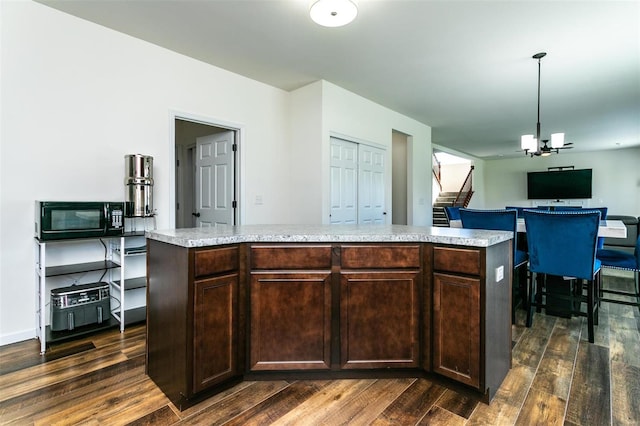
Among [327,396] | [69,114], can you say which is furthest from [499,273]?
[69,114]

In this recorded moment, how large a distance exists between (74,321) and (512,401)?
3097 millimetres

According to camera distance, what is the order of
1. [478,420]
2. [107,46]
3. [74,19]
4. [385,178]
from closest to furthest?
[478,420] → [74,19] → [107,46] → [385,178]

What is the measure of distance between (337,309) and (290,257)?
1.36 ft

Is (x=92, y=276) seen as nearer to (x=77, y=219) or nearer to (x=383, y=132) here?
(x=77, y=219)

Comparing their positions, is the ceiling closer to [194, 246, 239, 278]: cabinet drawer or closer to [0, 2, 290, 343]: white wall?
[0, 2, 290, 343]: white wall

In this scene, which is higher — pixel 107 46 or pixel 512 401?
pixel 107 46

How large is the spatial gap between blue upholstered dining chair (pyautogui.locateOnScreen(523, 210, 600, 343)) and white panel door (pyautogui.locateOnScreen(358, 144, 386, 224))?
230cm

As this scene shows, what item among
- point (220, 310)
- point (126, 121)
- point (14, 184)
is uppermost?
point (126, 121)

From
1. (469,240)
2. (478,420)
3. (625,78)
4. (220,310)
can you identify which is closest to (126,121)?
(220,310)

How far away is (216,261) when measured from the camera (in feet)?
5.67

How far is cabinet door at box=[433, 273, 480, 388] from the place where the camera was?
1.72 meters

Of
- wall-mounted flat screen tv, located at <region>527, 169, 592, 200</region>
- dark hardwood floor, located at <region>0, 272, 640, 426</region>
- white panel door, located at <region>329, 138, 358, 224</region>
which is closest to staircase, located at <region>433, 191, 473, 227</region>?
wall-mounted flat screen tv, located at <region>527, 169, 592, 200</region>

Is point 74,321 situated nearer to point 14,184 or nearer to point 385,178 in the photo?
point 14,184

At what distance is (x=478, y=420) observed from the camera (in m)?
1.60
